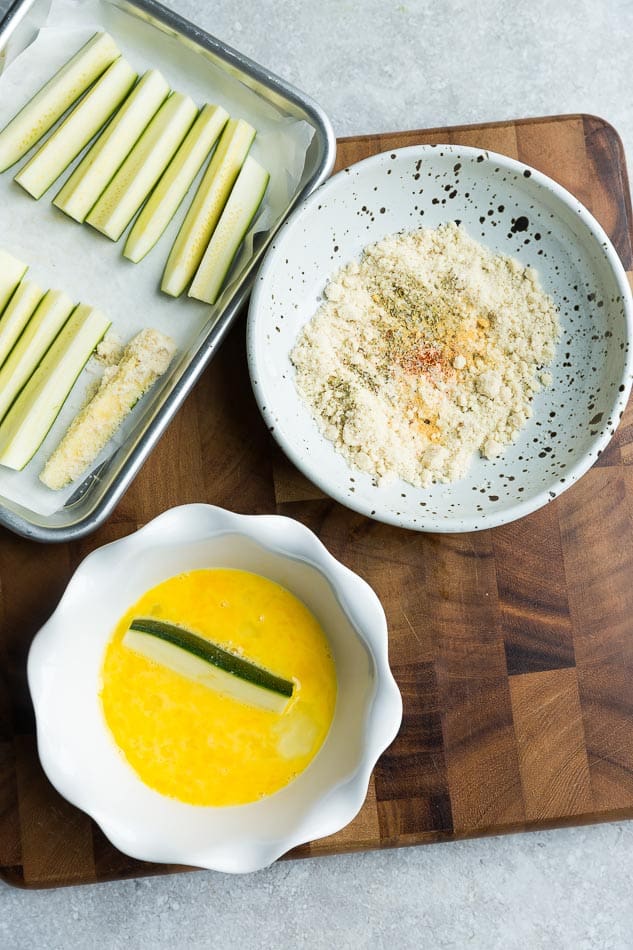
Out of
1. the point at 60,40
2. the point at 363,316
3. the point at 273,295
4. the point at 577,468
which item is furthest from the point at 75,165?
the point at 577,468

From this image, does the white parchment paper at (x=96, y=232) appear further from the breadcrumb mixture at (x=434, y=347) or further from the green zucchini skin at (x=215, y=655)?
the green zucchini skin at (x=215, y=655)

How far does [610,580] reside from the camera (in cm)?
126

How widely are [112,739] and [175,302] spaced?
0.64 meters

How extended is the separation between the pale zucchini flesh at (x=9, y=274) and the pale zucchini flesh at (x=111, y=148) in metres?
0.11

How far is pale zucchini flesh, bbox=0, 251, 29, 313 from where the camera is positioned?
1.24m

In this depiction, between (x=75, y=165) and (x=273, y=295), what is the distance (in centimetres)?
40

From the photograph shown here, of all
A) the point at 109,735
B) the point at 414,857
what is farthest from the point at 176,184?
the point at 414,857

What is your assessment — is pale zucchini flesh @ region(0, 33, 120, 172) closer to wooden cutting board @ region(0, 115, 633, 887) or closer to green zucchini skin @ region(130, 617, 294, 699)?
wooden cutting board @ region(0, 115, 633, 887)

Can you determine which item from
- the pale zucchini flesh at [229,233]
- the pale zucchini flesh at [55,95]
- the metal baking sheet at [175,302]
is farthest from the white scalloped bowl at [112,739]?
the pale zucchini flesh at [55,95]

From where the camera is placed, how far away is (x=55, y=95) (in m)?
1.26

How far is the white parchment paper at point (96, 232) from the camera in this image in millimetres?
1253

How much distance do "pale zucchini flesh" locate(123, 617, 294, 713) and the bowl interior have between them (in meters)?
0.05

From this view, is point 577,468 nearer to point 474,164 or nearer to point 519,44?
point 474,164

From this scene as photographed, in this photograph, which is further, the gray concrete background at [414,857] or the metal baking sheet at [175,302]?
the gray concrete background at [414,857]
